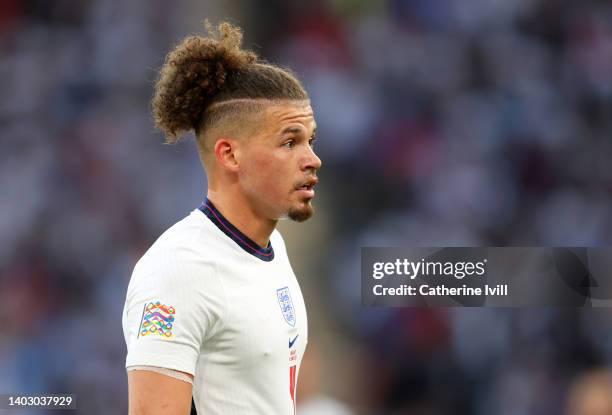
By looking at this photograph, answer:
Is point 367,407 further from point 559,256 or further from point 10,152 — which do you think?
point 10,152

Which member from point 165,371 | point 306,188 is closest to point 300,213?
point 306,188

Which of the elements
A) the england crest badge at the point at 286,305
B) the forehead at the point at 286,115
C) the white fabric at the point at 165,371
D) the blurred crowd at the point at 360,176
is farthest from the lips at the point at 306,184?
the blurred crowd at the point at 360,176

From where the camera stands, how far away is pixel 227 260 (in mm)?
1765

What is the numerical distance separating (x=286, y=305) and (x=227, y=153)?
328 millimetres

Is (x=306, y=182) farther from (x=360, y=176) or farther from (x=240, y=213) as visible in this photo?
(x=360, y=176)

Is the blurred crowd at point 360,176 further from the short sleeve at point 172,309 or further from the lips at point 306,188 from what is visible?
the short sleeve at point 172,309

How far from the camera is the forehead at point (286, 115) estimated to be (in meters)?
1.86

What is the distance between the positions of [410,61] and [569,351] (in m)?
1.39

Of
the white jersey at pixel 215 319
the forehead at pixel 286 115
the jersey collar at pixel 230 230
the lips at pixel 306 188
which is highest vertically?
the forehead at pixel 286 115

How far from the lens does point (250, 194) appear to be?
6.07ft

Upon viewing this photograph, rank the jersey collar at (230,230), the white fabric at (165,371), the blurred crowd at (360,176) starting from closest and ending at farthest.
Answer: the white fabric at (165,371), the jersey collar at (230,230), the blurred crowd at (360,176)

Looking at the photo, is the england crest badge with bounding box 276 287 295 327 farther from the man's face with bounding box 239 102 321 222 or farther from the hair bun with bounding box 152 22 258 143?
the hair bun with bounding box 152 22 258 143

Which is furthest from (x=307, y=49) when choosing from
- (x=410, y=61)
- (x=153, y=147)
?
(x=153, y=147)

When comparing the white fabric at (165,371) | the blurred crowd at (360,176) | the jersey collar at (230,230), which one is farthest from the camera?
the blurred crowd at (360,176)
